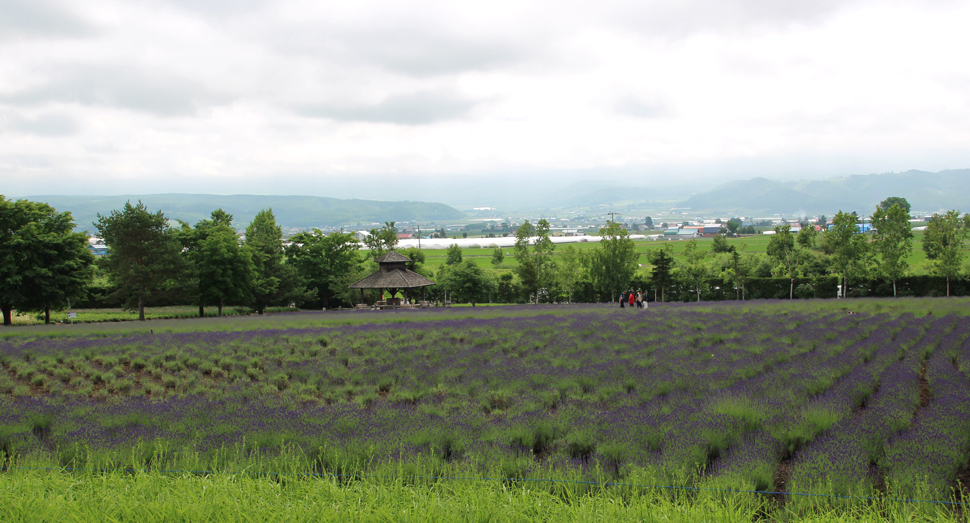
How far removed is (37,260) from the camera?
31.5 m

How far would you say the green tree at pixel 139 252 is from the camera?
3725 centimetres

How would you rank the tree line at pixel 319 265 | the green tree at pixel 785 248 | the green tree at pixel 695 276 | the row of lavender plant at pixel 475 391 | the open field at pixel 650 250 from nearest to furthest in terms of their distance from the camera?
the row of lavender plant at pixel 475 391, the tree line at pixel 319 265, the green tree at pixel 785 248, the green tree at pixel 695 276, the open field at pixel 650 250

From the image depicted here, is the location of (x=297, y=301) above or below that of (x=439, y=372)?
below

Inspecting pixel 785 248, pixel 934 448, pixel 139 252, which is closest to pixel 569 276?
pixel 785 248

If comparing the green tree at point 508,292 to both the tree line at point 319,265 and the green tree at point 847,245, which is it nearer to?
the tree line at point 319,265

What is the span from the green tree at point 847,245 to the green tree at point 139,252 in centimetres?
5178

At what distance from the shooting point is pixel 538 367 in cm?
1185

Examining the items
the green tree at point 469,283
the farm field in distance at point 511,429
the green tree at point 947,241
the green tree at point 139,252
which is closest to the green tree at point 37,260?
the green tree at point 139,252

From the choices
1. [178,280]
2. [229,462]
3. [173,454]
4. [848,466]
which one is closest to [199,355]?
[173,454]

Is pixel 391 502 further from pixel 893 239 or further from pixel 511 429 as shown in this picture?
pixel 893 239

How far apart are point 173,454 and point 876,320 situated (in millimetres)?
20006

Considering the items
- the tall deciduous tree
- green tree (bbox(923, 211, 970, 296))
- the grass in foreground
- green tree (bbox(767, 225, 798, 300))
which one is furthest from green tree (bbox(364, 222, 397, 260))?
the grass in foreground

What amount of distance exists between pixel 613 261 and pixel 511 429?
47.8 metres

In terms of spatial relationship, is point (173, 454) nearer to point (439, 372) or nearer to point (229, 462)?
point (229, 462)
